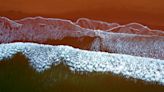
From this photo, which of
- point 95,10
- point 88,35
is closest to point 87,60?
point 88,35

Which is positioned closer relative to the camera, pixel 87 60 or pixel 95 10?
pixel 87 60

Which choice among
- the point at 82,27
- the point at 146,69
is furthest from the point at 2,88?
the point at 146,69

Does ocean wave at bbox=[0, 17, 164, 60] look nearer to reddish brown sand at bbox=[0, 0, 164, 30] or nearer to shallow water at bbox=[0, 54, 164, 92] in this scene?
reddish brown sand at bbox=[0, 0, 164, 30]

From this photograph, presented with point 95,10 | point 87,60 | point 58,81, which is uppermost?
point 95,10

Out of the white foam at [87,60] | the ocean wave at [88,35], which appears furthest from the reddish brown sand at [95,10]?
the white foam at [87,60]

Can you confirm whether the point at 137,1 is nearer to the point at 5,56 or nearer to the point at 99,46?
the point at 99,46

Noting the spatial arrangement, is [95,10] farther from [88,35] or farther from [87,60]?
[87,60]

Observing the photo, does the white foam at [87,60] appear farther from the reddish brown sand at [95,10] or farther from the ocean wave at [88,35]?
the reddish brown sand at [95,10]
